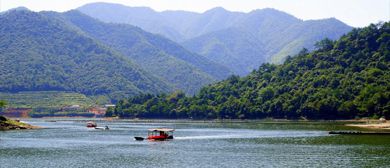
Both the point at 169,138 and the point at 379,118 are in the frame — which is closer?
the point at 169,138

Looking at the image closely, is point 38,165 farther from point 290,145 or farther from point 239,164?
point 290,145

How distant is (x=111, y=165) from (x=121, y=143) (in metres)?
36.3

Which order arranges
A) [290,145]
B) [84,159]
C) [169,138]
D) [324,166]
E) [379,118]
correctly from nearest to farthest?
[324,166] < [84,159] < [290,145] < [169,138] < [379,118]

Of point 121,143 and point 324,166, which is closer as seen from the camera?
point 324,166

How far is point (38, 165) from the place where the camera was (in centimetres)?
Answer: 7525

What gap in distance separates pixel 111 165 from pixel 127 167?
11.0 feet

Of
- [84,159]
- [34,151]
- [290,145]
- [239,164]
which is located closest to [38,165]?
[84,159]

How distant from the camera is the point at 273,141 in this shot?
370ft

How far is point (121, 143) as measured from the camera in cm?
11169

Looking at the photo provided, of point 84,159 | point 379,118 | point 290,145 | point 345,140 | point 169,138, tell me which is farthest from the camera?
point 379,118

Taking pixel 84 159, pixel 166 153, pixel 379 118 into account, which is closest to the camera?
pixel 84 159

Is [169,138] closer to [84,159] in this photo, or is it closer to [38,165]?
[84,159]

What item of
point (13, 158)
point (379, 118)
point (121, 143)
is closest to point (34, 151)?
point (13, 158)

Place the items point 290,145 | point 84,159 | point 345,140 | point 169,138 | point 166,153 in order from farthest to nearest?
point 169,138
point 345,140
point 290,145
point 166,153
point 84,159
